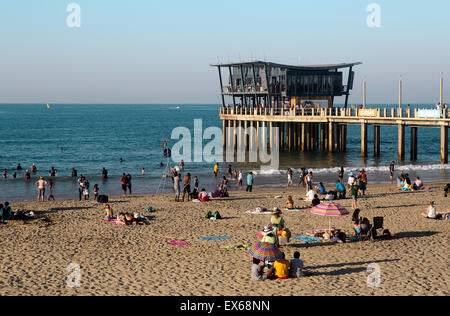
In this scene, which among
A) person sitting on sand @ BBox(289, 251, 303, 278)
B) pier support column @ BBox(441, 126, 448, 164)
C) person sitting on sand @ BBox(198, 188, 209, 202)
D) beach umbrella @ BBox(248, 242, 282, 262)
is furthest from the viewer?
pier support column @ BBox(441, 126, 448, 164)

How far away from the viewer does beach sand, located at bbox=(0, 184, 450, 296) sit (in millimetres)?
11172

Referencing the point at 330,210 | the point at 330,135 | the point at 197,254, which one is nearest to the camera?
the point at 197,254

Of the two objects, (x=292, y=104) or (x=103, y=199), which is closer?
(x=103, y=199)

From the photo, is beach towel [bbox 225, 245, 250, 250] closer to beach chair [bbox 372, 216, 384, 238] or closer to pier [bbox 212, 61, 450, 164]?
beach chair [bbox 372, 216, 384, 238]

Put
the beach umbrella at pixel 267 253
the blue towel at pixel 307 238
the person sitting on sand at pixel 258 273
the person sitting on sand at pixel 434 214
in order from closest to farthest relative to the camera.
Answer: the person sitting on sand at pixel 258 273 < the beach umbrella at pixel 267 253 < the blue towel at pixel 307 238 < the person sitting on sand at pixel 434 214

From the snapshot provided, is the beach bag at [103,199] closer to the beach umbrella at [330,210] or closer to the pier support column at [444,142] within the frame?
the beach umbrella at [330,210]

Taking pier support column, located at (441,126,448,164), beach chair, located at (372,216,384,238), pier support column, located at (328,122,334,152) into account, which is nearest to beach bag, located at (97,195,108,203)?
beach chair, located at (372,216,384,238)

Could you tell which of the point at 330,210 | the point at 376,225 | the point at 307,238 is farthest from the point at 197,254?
the point at 376,225

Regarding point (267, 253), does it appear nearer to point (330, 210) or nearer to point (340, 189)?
point (330, 210)

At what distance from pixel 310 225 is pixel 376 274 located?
18.8ft

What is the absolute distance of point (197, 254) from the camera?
14.1 m

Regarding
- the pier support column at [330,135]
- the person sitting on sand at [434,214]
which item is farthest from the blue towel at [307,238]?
the pier support column at [330,135]

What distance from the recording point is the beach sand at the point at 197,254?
1117 centimetres
